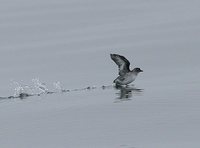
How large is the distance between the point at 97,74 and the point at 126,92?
148 inches

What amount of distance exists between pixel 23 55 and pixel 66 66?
2607mm

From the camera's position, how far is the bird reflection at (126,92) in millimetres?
21053

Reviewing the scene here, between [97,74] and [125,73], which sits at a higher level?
[97,74]

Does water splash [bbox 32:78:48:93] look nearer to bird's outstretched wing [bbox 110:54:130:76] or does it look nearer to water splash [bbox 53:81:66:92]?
water splash [bbox 53:81:66:92]

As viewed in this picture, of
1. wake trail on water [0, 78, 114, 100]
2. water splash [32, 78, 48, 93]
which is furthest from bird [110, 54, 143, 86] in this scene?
water splash [32, 78, 48, 93]

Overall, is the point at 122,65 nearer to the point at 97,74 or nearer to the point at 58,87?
the point at 58,87

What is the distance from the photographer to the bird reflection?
69.1ft

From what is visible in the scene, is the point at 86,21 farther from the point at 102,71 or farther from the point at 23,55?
the point at 102,71

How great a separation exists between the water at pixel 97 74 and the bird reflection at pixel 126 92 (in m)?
0.03

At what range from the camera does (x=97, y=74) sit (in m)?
25.9

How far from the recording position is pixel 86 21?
35.8 meters

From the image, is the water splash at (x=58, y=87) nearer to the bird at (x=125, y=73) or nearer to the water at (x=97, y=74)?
the water at (x=97, y=74)

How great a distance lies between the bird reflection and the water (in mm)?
29

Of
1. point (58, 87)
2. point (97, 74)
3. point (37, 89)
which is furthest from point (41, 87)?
point (97, 74)
